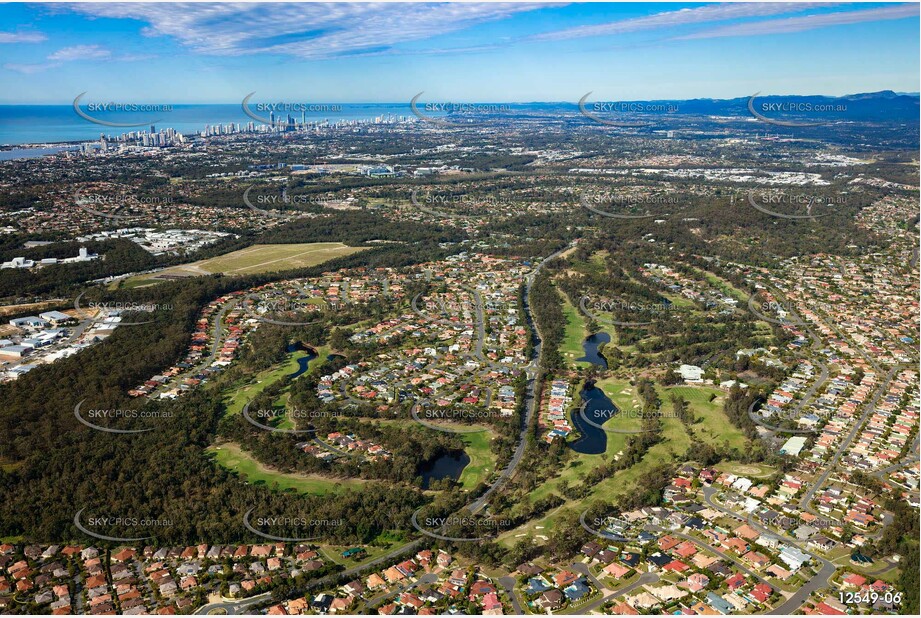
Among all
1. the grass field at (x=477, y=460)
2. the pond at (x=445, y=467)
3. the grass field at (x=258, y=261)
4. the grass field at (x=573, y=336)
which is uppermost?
the grass field at (x=258, y=261)

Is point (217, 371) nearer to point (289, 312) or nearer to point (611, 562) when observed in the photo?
point (289, 312)

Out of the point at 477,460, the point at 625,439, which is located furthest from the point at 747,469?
the point at 477,460

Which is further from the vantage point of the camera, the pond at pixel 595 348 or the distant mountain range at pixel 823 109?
the distant mountain range at pixel 823 109

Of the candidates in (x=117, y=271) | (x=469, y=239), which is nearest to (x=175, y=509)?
(x=117, y=271)

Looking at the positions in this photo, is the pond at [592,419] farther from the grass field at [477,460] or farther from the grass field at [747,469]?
the grass field at [747,469]

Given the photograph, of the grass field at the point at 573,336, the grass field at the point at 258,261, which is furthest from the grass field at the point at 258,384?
the grass field at the point at 258,261

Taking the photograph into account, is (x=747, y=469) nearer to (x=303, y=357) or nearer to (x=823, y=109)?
(x=303, y=357)

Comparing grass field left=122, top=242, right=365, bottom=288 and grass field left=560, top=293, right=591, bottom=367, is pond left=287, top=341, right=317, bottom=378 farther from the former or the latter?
grass field left=122, top=242, right=365, bottom=288
